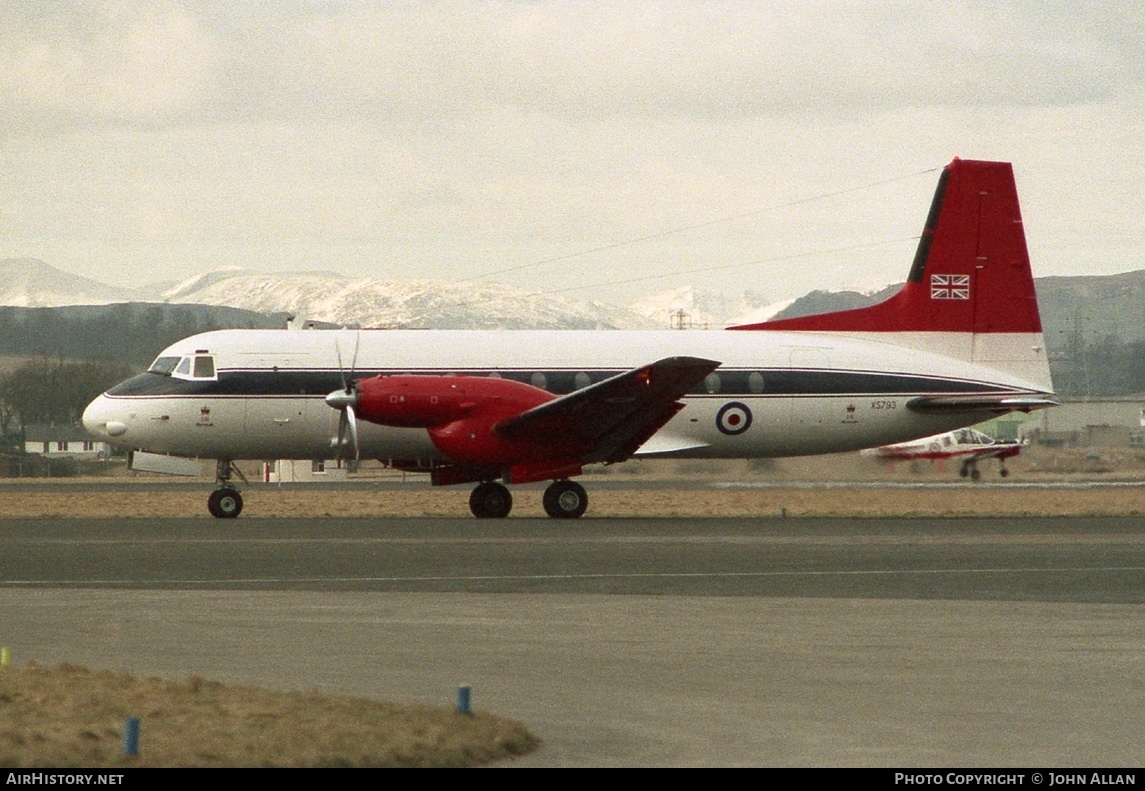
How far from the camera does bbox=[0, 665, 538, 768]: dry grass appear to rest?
6867 mm

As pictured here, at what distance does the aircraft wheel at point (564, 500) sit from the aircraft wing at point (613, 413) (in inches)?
26.2

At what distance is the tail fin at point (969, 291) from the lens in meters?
30.5

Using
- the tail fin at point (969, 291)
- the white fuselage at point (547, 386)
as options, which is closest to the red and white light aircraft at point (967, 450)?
the tail fin at point (969, 291)

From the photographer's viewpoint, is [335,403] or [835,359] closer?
[335,403]

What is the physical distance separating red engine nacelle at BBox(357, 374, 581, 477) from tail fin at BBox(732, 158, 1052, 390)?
6012mm

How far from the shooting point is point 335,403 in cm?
2672

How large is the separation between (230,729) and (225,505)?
70.1 feet

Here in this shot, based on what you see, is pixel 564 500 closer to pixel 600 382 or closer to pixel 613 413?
pixel 613 413

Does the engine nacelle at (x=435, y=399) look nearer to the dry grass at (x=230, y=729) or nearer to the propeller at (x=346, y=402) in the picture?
the propeller at (x=346, y=402)

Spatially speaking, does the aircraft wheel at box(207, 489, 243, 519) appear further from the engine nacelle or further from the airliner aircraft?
the engine nacelle

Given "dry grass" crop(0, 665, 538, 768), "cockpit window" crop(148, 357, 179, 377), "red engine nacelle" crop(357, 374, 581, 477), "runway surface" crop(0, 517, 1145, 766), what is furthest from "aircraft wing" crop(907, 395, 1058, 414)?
"dry grass" crop(0, 665, 538, 768)

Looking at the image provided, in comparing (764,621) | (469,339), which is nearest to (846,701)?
(764,621)

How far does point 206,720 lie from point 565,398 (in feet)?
60.6
